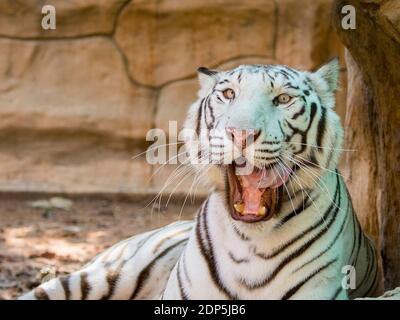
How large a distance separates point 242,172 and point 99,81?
11.9ft

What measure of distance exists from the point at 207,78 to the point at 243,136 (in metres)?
0.54

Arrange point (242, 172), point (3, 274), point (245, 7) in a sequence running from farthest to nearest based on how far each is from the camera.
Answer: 1. point (245, 7)
2. point (3, 274)
3. point (242, 172)

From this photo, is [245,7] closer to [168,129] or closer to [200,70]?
[168,129]

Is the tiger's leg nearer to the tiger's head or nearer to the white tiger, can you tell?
the white tiger

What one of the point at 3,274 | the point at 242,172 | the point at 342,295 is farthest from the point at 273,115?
the point at 3,274

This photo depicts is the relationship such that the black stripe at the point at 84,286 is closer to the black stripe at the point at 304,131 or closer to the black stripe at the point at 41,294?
the black stripe at the point at 41,294

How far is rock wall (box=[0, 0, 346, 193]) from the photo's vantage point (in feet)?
21.2

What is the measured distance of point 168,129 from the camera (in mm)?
6555

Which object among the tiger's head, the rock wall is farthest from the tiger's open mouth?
the rock wall

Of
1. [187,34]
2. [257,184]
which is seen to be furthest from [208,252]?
[187,34]

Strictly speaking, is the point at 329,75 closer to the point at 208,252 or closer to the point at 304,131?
the point at 304,131

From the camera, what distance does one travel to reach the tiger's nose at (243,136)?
2.98 meters

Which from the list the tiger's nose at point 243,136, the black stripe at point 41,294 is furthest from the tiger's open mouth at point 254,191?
the black stripe at point 41,294

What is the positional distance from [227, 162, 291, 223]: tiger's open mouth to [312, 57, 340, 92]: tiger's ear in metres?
0.45
